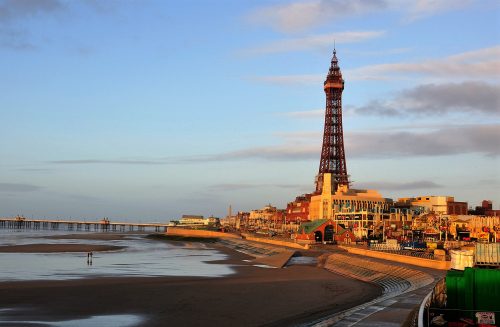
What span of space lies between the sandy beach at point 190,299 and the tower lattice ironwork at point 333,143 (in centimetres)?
11967

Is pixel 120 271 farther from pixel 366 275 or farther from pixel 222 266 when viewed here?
pixel 366 275

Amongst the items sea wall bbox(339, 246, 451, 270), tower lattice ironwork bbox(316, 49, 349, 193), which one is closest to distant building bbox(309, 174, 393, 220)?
tower lattice ironwork bbox(316, 49, 349, 193)

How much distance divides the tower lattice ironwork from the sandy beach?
393ft

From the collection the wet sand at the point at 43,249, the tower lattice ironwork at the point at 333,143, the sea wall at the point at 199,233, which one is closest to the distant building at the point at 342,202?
the tower lattice ironwork at the point at 333,143

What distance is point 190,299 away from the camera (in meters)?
33.1

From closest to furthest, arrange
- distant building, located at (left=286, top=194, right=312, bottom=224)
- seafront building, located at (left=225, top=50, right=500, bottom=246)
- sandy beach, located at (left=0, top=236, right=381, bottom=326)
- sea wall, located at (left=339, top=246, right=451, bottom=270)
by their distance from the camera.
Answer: sandy beach, located at (left=0, top=236, right=381, bottom=326)
sea wall, located at (left=339, top=246, right=451, bottom=270)
seafront building, located at (left=225, top=50, right=500, bottom=246)
distant building, located at (left=286, top=194, right=312, bottom=224)

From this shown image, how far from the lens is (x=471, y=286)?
16359 mm

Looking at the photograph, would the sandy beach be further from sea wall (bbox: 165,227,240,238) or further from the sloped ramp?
sea wall (bbox: 165,227,240,238)

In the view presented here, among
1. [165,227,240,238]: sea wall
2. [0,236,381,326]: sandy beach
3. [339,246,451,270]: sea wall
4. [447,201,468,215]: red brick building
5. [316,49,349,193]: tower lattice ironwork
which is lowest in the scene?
[165,227,240,238]: sea wall

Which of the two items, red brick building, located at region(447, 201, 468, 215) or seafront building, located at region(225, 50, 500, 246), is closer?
seafront building, located at region(225, 50, 500, 246)

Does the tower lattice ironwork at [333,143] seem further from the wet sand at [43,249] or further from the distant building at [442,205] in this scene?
the wet sand at [43,249]

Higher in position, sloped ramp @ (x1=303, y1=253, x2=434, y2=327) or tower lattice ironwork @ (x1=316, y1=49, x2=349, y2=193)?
tower lattice ironwork @ (x1=316, y1=49, x2=349, y2=193)

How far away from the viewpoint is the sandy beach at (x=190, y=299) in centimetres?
2719

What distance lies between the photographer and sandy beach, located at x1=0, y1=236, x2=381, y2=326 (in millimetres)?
27188
